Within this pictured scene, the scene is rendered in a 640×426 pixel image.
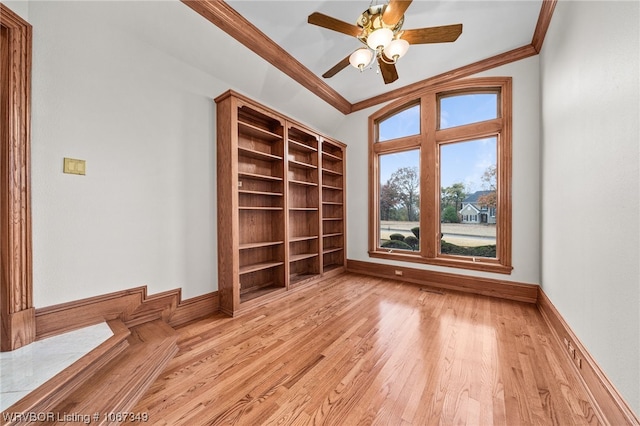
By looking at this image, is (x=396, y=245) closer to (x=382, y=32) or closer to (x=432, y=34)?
(x=432, y=34)

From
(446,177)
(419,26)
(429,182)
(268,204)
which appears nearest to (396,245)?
(429,182)

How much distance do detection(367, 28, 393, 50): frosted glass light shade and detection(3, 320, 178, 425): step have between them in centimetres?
309

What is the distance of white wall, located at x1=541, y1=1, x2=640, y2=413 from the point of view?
1.12 m

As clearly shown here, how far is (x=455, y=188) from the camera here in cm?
359

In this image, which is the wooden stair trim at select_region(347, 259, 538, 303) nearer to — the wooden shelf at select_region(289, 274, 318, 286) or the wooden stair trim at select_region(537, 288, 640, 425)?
the wooden stair trim at select_region(537, 288, 640, 425)

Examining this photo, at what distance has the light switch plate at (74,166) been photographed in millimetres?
1804

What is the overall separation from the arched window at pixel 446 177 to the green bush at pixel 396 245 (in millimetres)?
19

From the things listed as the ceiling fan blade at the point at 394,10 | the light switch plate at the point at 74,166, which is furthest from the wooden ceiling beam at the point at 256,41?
the light switch plate at the point at 74,166

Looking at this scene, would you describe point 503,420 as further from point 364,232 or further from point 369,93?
point 369,93

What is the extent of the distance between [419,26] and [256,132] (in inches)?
91.7

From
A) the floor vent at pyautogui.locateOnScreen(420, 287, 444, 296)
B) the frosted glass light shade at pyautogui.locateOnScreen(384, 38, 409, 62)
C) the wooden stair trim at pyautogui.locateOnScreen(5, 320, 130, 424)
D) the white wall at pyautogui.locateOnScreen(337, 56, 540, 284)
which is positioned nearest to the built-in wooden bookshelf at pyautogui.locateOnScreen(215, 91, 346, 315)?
the wooden stair trim at pyautogui.locateOnScreen(5, 320, 130, 424)

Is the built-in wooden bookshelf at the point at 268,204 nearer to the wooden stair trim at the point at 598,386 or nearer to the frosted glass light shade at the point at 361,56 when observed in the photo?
the frosted glass light shade at the point at 361,56

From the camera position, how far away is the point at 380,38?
1882 millimetres

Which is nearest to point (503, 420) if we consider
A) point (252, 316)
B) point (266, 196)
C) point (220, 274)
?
point (252, 316)
